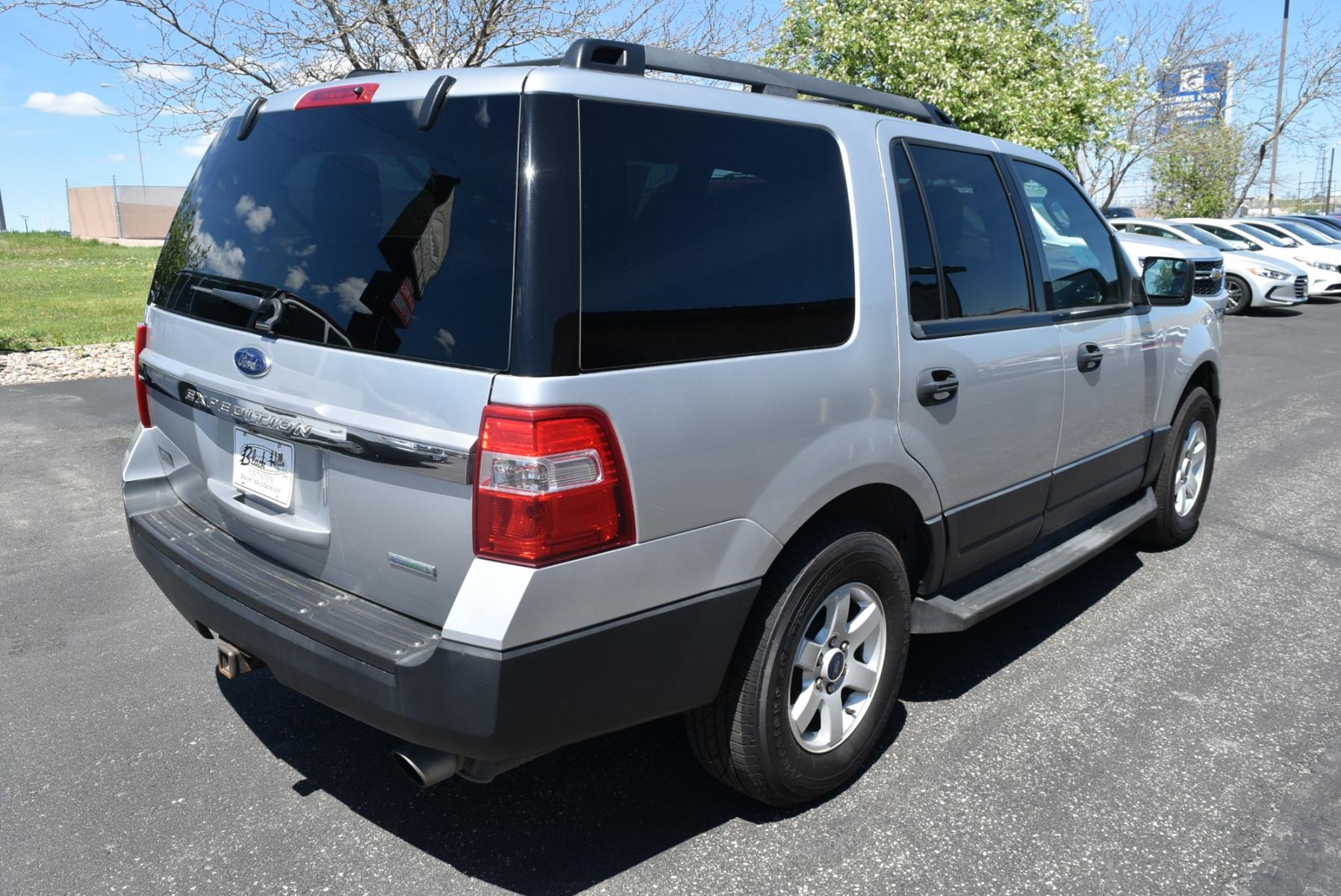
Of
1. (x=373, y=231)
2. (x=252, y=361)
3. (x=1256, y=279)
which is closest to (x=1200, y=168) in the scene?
(x=1256, y=279)

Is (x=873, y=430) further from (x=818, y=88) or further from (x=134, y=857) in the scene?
(x=134, y=857)

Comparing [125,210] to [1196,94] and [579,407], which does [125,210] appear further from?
[579,407]

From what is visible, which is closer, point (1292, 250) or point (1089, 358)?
point (1089, 358)

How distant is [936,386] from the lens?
10.4 ft

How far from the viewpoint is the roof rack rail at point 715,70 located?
2541 millimetres

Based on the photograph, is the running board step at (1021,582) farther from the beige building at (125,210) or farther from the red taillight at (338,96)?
the beige building at (125,210)

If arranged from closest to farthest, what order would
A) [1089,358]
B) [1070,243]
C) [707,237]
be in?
1. [707,237]
2. [1089,358]
3. [1070,243]

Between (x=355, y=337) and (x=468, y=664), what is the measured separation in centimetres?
83

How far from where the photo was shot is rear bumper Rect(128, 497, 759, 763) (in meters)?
2.26

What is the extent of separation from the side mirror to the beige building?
6503 cm

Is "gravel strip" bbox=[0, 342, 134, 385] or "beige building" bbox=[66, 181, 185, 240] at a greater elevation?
"beige building" bbox=[66, 181, 185, 240]

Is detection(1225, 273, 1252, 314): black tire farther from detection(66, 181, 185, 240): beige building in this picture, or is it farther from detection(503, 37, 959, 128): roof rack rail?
detection(66, 181, 185, 240): beige building

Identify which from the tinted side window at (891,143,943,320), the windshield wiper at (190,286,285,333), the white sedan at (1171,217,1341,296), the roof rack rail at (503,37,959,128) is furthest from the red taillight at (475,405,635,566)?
the white sedan at (1171,217,1341,296)

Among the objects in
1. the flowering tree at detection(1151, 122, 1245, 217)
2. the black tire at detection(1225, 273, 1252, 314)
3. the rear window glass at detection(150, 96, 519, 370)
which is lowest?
the black tire at detection(1225, 273, 1252, 314)
